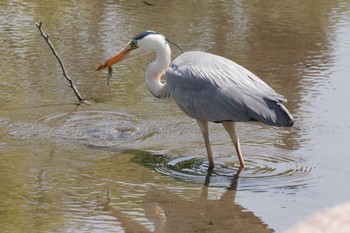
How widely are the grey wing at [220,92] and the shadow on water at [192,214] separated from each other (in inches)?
22.4

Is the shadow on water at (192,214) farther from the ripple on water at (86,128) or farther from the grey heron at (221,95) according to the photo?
the ripple on water at (86,128)

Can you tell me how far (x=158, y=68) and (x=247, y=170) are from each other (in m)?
1.26

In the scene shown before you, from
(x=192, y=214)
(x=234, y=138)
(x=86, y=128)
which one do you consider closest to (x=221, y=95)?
(x=234, y=138)

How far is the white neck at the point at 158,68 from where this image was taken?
6680 mm

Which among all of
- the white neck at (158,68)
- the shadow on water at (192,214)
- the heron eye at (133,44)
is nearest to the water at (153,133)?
the shadow on water at (192,214)

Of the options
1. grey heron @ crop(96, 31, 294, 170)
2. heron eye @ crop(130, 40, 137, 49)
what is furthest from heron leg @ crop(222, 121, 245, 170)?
heron eye @ crop(130, 40, 137, 49)

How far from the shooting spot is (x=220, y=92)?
5.96 metres

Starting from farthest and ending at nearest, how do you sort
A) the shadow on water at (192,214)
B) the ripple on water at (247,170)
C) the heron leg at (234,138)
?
1. the heron leg at (234,138)
2. the ripple on water at (247,170)
3. the shadow on water at (192,214)

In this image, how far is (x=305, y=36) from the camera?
10.7 m

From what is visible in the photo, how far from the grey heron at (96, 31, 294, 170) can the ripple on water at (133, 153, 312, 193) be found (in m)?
0.14

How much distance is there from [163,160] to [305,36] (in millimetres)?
4981

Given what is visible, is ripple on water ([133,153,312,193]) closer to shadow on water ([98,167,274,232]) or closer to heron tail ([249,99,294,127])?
shadow on water ([98,167,274,232])

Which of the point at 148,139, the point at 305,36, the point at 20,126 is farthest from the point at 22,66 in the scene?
the point at 305,36

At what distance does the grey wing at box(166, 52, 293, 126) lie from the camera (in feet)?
18.8
